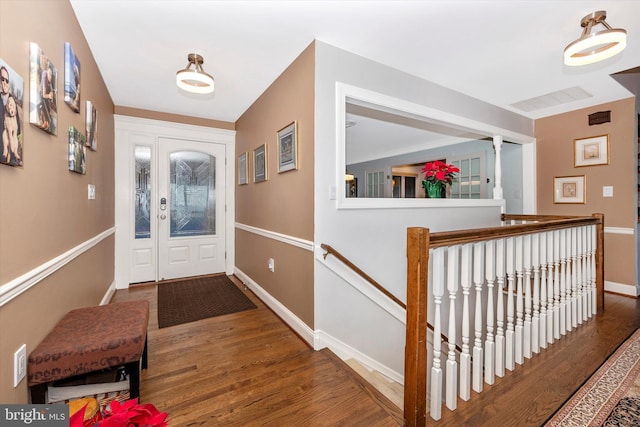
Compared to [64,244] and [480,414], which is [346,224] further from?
[64,244]

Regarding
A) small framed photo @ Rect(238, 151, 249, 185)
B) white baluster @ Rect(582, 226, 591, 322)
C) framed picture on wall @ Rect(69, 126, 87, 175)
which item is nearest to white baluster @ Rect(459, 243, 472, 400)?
white baluster @ Rect(582, 226, 591, 322)

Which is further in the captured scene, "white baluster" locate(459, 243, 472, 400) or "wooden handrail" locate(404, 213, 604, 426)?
"white baluster" locate(459, 243, 472, 400)

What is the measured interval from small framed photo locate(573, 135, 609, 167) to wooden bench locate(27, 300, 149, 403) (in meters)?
5.33

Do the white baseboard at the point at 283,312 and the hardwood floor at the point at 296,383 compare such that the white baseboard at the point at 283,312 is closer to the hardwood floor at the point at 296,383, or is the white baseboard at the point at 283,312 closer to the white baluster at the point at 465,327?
the hardwood floor at the point at 296,383

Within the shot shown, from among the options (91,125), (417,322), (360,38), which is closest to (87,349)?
(417,322)

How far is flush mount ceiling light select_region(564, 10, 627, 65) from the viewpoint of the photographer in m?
1.86

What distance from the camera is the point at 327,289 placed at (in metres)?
2.33

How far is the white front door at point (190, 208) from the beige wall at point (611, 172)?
500cm

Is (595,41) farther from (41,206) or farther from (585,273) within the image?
(41,206)

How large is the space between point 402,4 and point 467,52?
989 mm

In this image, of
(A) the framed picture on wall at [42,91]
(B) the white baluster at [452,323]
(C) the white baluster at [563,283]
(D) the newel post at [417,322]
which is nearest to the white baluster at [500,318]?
(B) the white baluster at [452,323]

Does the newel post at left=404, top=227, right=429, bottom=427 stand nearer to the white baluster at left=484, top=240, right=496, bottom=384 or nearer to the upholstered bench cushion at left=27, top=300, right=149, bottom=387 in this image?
the white baluster at left=484, top=240, right=496, bottom=384

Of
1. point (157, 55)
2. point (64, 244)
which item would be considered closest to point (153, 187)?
point (157, 55)

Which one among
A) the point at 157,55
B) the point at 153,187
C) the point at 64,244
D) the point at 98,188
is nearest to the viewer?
the point at 64,244
